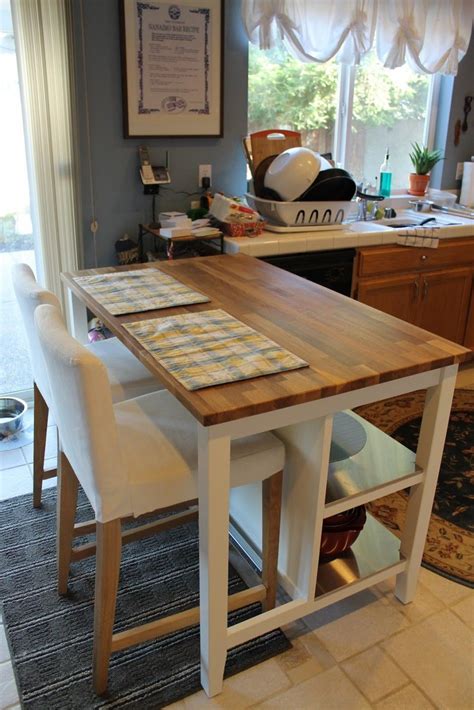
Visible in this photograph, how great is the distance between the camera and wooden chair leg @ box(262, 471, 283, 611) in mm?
1636

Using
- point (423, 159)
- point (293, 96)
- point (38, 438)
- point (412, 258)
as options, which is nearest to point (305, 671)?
point (38, 438)

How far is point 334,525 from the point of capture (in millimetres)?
1801

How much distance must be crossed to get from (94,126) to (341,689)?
2.44 meters

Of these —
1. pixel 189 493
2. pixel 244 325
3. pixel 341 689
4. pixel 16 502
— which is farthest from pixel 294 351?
pixel 16 502

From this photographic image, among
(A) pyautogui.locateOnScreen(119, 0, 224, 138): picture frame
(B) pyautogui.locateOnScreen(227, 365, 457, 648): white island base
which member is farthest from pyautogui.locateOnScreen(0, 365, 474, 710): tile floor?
(A) pyautogui.locateOnScreen(119, 0, 224, 138): picture frame

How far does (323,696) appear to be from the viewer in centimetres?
161

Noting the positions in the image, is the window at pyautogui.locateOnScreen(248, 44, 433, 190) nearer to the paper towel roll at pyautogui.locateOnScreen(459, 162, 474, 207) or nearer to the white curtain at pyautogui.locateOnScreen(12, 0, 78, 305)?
the paper towel roll at pyautogui.locateOnScreen(459, 162, 474, 207)

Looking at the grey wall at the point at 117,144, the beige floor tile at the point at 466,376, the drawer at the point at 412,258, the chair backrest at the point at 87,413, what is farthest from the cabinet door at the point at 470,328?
the chair backrest at the point at 87,413

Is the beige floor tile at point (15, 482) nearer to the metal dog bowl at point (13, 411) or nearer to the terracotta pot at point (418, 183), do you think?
the metal dog bowl at point (13, 411)

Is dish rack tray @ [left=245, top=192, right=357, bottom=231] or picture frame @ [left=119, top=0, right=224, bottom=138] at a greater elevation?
picture frame @ [left=119, top=0, right=224, bottom=138]

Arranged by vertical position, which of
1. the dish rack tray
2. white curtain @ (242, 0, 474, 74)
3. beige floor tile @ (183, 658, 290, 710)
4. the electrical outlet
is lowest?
beige floor tile @ (183, 658, 290, 710)

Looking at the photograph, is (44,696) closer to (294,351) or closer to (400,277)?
(294,351)

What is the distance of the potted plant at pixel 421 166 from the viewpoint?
149 inches

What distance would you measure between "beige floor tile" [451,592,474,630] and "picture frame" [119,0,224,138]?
7.73 ft
